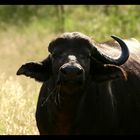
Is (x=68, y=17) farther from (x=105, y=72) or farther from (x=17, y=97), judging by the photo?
(x=105, y=72)

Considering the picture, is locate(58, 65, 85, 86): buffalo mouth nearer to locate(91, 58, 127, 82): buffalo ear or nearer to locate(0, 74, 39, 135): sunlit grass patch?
locate(91, 58, 127, 82): buffalo ear

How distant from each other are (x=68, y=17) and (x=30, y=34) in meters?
1.37

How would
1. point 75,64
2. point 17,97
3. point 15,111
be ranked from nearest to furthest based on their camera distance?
point 75,64
point 15,111
point 17,97

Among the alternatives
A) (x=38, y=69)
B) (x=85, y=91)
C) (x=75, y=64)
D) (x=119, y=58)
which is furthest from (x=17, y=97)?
(x=75, y=64)

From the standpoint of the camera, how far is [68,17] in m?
24.3

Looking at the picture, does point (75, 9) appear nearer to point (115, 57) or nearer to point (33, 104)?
point (33, 104)

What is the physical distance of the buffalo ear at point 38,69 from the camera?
346 inches

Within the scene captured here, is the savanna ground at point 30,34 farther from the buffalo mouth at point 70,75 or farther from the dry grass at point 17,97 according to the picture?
the buffalo mouth at point 70,75

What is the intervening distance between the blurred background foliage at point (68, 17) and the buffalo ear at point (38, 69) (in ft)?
30.0

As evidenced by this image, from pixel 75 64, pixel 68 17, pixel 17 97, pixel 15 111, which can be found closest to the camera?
pixel 75 64

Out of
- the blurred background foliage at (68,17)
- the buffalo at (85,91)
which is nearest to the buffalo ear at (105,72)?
the buffalo at (85,91)

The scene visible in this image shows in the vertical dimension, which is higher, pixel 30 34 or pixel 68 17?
pixel 68 17

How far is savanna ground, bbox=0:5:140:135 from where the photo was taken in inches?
425

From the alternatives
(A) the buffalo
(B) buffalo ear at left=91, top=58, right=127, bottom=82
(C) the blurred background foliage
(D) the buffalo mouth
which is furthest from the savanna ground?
(D) the buffalo mouth
